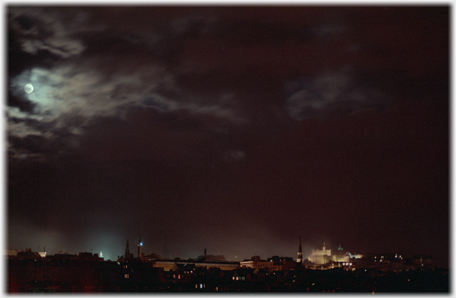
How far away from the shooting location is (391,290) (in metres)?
27.1

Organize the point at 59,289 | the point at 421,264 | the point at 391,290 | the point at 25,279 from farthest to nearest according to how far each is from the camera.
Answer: the point at 421,264, the point at 391,290, the point at 25,279, the point at 59,289

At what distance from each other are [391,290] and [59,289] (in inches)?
646

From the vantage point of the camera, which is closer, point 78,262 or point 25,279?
point 25,279

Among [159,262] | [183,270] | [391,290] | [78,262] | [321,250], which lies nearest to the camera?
[391,290]

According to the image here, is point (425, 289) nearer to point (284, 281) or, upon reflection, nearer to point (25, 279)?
point (284, 281)

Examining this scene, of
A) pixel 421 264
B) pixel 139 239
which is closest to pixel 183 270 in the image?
pixel 139 239

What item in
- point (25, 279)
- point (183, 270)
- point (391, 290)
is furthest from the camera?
point (183, 270)

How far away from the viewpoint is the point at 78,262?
28.8 metres

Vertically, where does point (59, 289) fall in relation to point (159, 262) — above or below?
above

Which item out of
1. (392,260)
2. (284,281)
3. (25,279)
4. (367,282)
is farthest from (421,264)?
(25,279)

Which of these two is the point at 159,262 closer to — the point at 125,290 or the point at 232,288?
the point at 232,288

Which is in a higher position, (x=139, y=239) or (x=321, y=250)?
(x=139, y=239)

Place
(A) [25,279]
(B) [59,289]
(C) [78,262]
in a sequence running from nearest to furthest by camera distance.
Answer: (B) [59,289], (A) [25,279], (C) [78,262]

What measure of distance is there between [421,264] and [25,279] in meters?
31.5
